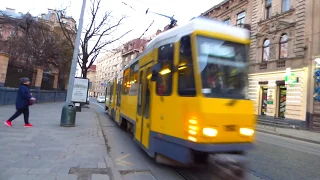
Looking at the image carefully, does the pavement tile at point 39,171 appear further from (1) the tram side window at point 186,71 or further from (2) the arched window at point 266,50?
(2) the arched window at point 266,50

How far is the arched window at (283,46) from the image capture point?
21.9 metres

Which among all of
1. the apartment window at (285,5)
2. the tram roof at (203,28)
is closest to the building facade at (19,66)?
the tram roof at (203,28)

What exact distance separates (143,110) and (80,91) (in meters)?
14.3

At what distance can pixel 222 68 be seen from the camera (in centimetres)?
486

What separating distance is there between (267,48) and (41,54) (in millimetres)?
23693

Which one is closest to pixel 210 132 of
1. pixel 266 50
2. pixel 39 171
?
pixel 39 171

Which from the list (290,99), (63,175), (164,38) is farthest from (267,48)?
(63,175)

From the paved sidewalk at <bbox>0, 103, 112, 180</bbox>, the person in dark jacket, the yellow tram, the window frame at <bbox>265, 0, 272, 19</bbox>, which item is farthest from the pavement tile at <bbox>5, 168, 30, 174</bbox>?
the window frame at <bbox>265, 0, 272, 19</bbox>

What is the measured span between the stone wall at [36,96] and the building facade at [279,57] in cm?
1714

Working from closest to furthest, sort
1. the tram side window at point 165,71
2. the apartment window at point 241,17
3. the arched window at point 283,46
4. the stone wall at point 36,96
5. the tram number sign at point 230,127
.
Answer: the tram number sign at point 230,127 → the tram side window at point 165,71 → the stone wall at point 36,96 → the arched window at point 283,46 → the apartment window at point 241,17

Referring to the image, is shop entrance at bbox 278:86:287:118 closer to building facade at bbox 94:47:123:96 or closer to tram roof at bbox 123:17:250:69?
tram roof at bbox 123:17:250:69

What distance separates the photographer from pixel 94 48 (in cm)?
2622

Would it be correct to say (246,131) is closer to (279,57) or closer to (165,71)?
(165,71)

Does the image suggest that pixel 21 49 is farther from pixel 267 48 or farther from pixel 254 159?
pixel 254 159
